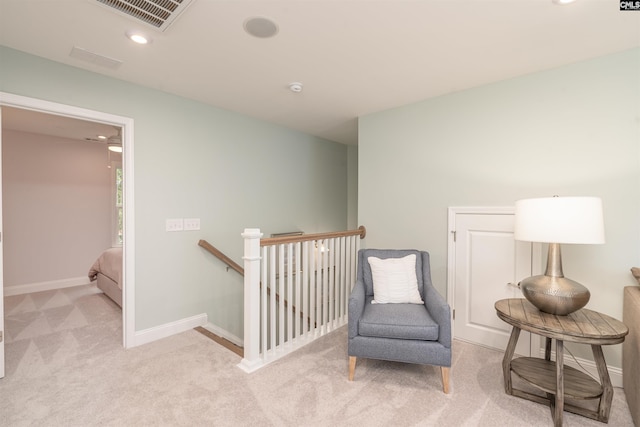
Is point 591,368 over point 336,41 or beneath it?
beneath

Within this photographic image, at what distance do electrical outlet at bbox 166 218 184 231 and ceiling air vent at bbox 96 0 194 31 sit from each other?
1698mm

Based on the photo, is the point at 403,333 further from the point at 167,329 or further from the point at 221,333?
the point at 167,329

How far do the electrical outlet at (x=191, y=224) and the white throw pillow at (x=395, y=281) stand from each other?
6.01 ft

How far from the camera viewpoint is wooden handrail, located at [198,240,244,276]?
3088mm

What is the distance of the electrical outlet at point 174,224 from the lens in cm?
287

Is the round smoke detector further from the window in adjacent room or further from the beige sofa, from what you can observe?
the window in adjacent room

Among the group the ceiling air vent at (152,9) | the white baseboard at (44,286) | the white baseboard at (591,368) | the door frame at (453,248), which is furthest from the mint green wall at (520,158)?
the white baseboard at (44,286)

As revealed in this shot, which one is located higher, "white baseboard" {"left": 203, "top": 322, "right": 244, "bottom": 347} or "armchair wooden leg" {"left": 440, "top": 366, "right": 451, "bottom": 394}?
"armchair wooden leg" {"left": 440, "top": 366, "right": 451, "bottom": 394}

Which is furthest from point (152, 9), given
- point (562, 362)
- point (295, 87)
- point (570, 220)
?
point (562, 362)

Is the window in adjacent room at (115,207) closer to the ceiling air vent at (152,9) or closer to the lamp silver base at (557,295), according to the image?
the ceiling air vent at (152,9)

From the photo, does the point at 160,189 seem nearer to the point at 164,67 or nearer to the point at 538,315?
the point at 164,67

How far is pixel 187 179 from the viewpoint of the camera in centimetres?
300

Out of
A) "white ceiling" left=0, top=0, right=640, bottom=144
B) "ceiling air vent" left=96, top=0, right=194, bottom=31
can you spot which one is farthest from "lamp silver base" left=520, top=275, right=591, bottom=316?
"ceiling air vent" left=96, top=0, right=194, bottom=31

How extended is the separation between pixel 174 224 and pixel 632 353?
355cm
